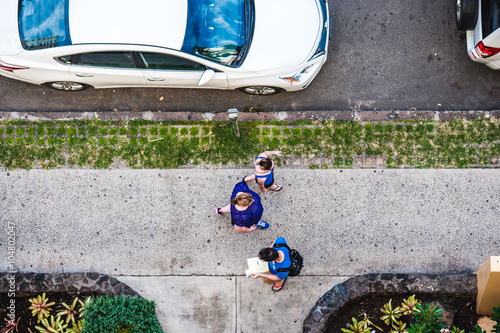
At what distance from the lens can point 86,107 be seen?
7.58 m

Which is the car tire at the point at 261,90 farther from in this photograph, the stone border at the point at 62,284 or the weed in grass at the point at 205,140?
the stone border at the point at 62,284

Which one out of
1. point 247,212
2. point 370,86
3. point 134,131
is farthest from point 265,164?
point 370,86

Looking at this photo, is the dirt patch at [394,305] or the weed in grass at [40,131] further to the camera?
the weed in grass at [40,131]

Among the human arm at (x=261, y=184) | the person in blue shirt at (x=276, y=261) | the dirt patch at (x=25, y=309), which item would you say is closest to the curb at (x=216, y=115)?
the human arm at (x=261, y=184)

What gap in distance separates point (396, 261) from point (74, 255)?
17.2 feet

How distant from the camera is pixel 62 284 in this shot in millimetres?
6621

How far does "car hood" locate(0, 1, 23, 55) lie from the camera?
21.6 ft

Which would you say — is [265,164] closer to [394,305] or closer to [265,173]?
[265,173]

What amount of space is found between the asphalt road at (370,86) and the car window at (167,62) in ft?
2.98

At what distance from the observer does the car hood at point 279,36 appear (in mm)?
6777

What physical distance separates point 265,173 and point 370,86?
9.10ft

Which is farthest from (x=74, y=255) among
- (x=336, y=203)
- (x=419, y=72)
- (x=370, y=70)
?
(x=419, y=72)

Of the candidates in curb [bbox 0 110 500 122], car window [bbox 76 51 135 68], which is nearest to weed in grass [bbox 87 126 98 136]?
curb [bbox 0 110 500 122]

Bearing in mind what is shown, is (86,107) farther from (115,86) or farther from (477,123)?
(477,123)
